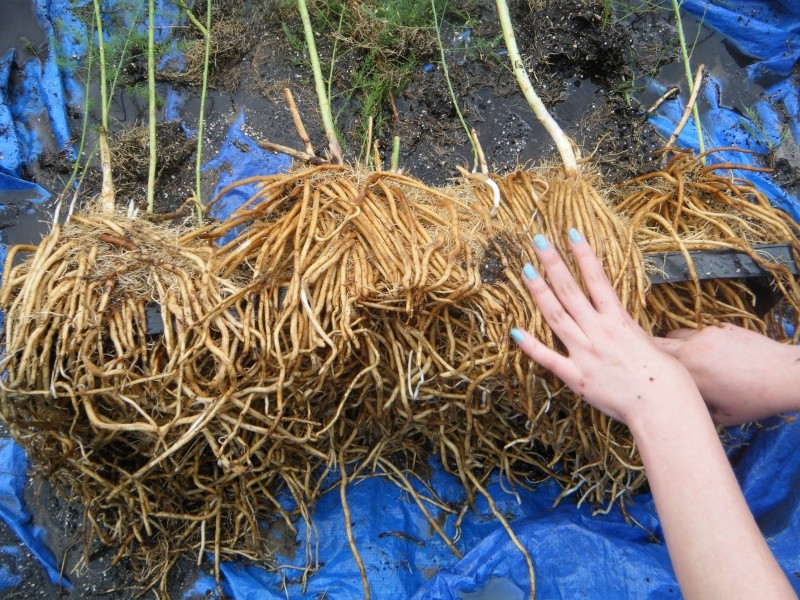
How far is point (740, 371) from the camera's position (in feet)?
3.44

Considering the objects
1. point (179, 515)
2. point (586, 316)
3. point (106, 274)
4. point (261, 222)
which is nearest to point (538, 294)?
point (586, 316)

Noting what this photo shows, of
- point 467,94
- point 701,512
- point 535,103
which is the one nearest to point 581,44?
Answer: point 467,94

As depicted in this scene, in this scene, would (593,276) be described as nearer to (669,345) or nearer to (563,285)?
(563,285)

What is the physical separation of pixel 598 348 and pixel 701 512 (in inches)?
11.5

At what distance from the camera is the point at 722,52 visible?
76.9 inches

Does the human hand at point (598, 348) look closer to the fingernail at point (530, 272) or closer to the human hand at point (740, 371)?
the fingernail at point (530, 272)

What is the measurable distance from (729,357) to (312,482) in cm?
99

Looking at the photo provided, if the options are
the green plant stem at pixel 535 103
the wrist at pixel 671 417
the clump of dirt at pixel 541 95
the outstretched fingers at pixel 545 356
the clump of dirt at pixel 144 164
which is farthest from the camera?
the clump of dirt at pixel 541 95

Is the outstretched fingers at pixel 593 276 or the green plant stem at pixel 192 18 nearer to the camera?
the outstretched fingers at pixel 593 276

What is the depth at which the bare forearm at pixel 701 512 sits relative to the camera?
73 centimetres

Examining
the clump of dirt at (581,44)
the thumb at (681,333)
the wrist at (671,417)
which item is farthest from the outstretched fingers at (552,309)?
the clump of dirt at (581,44)

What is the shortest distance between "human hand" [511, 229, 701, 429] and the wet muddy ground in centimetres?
81

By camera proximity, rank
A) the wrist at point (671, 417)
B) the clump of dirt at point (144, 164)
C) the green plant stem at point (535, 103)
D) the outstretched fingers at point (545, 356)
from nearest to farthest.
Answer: the wrist at point (671, 417) → the outstretched fingers at point (545, 356) → the green plant stem at point (535, 103) → the clump of dirt at point (144, 164)

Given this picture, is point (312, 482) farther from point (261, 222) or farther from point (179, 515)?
point (261, 222)
